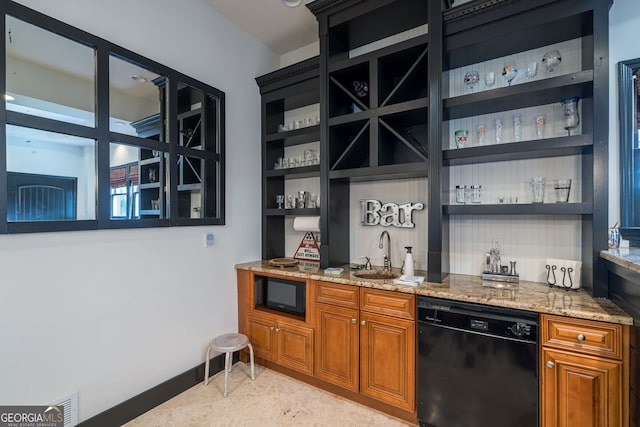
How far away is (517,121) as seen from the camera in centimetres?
207

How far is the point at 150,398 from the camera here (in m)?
2.20

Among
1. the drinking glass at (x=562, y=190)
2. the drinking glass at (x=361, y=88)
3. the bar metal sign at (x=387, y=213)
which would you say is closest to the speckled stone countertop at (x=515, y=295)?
the bar metal sign at (x=387, y=213)

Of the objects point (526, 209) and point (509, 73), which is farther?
point (509, 73)

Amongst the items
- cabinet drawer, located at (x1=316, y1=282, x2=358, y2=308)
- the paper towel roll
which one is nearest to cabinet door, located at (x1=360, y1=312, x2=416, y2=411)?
cabinet drawer, located at (x1=316, y1=282, x2=358, y2=308)

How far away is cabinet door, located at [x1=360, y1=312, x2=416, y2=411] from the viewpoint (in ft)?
6.48

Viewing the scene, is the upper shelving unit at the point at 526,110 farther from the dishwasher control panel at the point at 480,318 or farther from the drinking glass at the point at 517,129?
the dishwasher control panel at the point at 480,318

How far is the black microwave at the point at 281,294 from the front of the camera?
2.55 metres

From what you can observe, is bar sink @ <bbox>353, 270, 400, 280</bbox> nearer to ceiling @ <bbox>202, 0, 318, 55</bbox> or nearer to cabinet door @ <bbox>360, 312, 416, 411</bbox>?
cabinet door @ <bbox>360, 312, 416, 411</bbox>

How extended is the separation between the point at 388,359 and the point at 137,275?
1.88 m

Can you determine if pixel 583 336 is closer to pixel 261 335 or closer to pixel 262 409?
pixel 262 409

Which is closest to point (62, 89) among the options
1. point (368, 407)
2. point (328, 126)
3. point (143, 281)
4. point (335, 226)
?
point (143, 281)

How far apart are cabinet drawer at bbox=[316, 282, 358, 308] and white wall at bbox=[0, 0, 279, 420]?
995mm

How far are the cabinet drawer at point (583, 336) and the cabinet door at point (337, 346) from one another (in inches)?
44.6

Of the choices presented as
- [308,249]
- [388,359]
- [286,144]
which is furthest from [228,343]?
[286,144]
